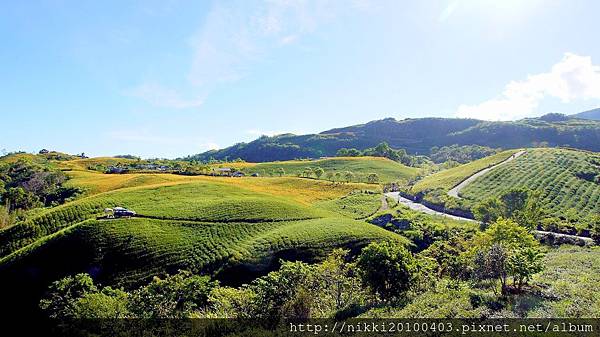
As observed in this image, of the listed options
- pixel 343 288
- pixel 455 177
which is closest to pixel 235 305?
pixel 343 288

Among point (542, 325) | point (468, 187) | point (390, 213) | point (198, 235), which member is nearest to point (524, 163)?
point (468, 187)

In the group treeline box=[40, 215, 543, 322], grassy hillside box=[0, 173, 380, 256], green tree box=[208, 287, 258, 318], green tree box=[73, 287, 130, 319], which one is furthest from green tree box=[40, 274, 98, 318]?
grassy hillside box=[0, 173, 380, 256]

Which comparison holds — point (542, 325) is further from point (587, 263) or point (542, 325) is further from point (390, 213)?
point (390, 213)

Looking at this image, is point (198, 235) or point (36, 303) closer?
point (36, 303)

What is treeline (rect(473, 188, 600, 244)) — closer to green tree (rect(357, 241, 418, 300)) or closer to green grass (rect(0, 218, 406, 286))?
green grass (rect(0, 218, 406, 286))

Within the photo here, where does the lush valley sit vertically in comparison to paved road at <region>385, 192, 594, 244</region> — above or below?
above

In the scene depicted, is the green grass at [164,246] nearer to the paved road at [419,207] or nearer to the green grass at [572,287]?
the paved road at [419,207]

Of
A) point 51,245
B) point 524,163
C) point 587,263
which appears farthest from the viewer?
point 524,163
